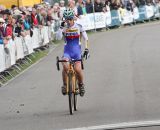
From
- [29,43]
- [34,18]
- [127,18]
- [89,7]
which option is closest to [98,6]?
[89,7]

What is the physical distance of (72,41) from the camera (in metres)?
14.0

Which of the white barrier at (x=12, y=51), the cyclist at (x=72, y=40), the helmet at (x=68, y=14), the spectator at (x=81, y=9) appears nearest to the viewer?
the helmet at (x=68, y=14)

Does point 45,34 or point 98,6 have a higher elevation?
point 98,6

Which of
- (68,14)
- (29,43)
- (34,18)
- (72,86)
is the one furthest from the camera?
(34,18)

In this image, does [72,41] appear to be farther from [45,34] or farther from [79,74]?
[45,34]

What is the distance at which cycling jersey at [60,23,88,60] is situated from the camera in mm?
13859

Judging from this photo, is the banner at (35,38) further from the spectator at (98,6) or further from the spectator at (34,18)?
the spectator at (98,6)

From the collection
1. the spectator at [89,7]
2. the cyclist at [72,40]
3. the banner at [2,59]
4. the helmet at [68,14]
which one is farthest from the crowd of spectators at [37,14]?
the helmet at [68,14]

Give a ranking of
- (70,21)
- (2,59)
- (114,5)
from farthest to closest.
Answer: (114,5) < (2,59) < (70,21)

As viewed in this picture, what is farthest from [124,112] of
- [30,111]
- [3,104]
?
[3,104]

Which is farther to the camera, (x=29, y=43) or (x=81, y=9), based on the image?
(x=81, y=9)

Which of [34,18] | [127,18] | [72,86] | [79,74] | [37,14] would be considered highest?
[37,14]

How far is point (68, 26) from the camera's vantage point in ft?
45.6

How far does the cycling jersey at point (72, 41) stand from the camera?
45.5ft
